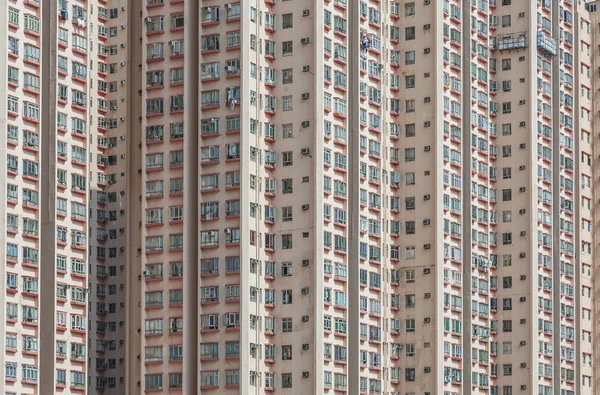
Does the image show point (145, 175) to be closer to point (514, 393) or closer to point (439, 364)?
point (439, 364)

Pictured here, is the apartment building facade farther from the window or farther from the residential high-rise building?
the window

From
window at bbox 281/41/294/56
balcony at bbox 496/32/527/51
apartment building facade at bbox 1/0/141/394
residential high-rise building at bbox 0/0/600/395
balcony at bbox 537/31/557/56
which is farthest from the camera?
balcony at bbox 537/31/557/56

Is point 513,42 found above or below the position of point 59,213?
above

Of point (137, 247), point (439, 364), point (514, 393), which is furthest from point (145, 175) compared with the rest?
point (514, 393)

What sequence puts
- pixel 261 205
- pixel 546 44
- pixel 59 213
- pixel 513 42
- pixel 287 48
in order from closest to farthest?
pixel 59 213
pixel 261 205
pixel 287 48
pixel 513 42
pixel 546 44

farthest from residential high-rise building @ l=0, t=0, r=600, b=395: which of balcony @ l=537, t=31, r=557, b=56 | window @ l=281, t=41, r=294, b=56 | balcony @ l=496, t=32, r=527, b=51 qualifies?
balcony @ l=537, t=31, r=557, b=56

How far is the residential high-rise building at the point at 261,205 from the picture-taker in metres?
128

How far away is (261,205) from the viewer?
133125 millimetres

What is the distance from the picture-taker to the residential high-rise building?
12788 centimetres

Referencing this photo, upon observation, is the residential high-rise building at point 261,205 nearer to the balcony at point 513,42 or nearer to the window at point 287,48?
the window at point 287,48

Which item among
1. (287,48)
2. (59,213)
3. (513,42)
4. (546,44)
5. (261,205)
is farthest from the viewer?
(546,44)

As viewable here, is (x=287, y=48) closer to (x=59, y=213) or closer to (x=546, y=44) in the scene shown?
(x=59, y=213)

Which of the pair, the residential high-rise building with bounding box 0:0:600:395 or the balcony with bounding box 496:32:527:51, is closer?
the residential high-rise building with bounding box 0:0:600:395

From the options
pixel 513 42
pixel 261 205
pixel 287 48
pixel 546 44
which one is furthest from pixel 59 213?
pixel 546 44
